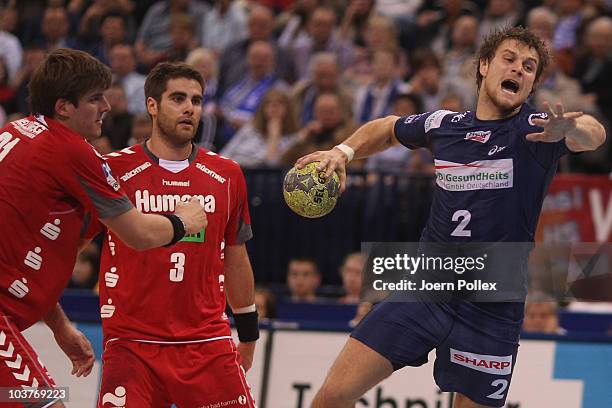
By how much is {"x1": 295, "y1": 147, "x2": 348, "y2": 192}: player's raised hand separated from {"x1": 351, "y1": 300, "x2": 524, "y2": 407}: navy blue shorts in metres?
0.93

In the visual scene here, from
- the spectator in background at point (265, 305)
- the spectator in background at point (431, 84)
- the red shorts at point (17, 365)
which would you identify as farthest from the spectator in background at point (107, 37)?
the red shorts at point (17, 365)

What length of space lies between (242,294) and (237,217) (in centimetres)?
52

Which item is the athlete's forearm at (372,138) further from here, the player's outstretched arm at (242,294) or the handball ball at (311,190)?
the player's outstretched arm at (242,294)

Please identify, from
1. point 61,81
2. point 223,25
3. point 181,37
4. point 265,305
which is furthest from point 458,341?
point 223,25

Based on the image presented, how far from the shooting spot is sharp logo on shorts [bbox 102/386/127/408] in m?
6.30

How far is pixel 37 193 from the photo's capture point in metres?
5.83

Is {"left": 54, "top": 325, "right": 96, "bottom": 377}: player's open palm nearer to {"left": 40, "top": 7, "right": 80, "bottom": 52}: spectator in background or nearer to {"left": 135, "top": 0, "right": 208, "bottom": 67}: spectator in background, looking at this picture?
{"left": 135, "top": 0, "right": 208, "bottom": 67}: spectator in background

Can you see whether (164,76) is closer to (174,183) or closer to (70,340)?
(174,183)

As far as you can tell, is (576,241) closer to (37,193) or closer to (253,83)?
(253,83)

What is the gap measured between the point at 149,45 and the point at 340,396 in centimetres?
944

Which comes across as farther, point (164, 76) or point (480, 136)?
point (164, 76)

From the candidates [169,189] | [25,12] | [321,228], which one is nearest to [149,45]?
[25,12]

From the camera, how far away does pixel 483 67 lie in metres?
6.80

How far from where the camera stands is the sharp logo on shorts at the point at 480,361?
648 centimetres
